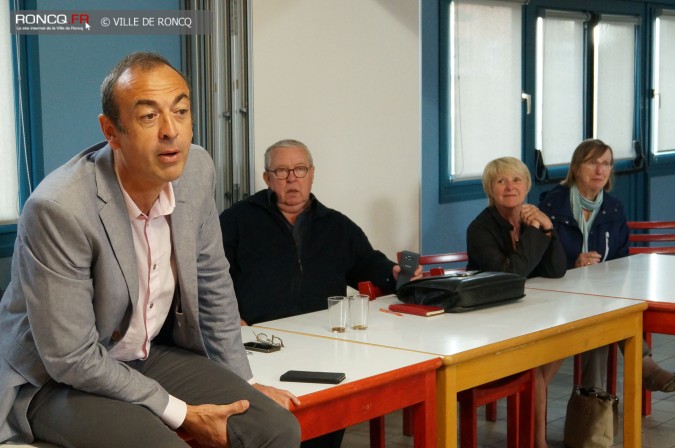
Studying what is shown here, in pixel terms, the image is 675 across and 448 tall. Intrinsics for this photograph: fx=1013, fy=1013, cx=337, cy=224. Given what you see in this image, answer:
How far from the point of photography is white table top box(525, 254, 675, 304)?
3.63 meters

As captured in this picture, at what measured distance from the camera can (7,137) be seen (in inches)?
155

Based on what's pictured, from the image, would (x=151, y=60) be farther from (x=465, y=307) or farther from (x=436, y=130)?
(x=436, y=130)

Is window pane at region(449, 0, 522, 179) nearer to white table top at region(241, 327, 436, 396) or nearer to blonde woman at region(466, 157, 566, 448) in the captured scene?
blonde woman at region(466, 157, 566, 448)

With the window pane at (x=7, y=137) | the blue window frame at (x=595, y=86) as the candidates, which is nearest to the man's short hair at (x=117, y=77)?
the window pane at (x=7, y=137)

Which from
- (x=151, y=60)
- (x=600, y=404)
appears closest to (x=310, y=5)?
(x=600, y=404)

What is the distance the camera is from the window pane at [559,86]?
6.86 meters

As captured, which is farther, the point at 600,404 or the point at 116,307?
the point at 600,404

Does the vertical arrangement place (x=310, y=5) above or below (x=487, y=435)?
above

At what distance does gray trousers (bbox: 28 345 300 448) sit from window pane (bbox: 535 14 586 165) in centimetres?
491

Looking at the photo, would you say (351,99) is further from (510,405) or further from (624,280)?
(510,405)

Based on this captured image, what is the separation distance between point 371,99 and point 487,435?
1705 mm

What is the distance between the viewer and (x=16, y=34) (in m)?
3.86

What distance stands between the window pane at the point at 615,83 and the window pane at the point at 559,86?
0.21 meters

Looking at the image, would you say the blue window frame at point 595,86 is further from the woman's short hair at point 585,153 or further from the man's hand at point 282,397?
the man's hand at point 282,397
